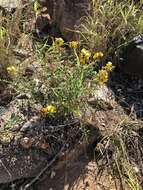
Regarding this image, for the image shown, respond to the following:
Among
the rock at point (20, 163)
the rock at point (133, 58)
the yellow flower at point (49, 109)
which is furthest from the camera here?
the rock at point (133, 58)

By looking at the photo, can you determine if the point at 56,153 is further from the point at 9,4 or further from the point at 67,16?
the point at 9,4

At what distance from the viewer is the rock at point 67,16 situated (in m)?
3.36

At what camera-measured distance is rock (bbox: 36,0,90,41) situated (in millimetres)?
3361

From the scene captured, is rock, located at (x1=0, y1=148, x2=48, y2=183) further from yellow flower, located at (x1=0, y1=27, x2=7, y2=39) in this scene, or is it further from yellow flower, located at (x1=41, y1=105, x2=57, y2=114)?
yellow flower, located at (x1=0, y1=27, x2=7, y2=39)

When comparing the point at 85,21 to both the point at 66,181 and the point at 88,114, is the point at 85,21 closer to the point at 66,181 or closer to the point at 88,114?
the point at 88,114

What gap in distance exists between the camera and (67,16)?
11.2 ft

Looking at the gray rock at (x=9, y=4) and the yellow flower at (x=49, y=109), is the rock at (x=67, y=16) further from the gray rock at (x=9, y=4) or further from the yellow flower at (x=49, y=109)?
the yellow flower at (x=49, y=109)

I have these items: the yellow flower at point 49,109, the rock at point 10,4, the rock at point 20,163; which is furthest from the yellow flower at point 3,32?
the rock at point 20,163

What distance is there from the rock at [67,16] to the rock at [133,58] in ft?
1.25

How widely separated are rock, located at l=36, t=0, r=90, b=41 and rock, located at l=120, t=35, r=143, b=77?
15.0 inches

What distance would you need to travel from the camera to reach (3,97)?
3.03m

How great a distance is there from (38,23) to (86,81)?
0.93 meters

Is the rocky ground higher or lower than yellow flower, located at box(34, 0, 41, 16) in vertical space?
lower

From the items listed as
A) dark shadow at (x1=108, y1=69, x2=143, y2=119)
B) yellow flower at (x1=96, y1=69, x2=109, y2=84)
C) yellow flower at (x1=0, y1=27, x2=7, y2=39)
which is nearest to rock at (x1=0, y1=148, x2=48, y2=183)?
yellow flower at (x1=96, y1=69, x2=109, y2=84)
